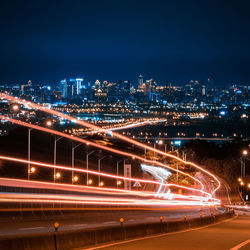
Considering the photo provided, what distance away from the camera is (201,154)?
170m

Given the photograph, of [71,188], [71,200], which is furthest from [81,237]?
[71,188]

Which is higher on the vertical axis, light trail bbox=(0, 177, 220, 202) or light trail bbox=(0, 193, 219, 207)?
light trail bbox=(0, 177, 220, 202)

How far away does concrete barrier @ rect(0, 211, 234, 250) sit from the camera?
12796 mm

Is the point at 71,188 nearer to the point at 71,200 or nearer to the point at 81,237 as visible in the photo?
Result: the point at 71,200

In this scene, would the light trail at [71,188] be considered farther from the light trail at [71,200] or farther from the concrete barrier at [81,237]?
the concrete barrier at [81,237]

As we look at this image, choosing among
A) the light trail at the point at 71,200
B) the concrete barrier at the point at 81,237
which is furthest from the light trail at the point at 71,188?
the concrete barrier at the point at 81,237

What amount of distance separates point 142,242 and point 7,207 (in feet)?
48.2

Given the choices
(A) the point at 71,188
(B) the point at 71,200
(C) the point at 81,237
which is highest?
(A) the point at 71,188

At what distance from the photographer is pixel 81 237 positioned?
16.1 m

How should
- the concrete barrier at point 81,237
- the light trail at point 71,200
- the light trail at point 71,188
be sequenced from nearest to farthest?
the concrete barrier at point 81,237
the light trail at point 71,200
the light trail at point 71,188

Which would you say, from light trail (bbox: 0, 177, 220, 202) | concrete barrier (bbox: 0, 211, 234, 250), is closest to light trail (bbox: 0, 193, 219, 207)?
light trail (bbox: 0, 177, 220, 202)

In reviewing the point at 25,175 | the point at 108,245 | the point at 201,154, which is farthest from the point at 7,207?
the point at 201,154

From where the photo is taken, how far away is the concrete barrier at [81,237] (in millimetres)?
12796

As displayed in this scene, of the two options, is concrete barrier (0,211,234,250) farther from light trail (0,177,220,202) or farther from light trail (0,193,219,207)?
light trail (0,177,220,202)
